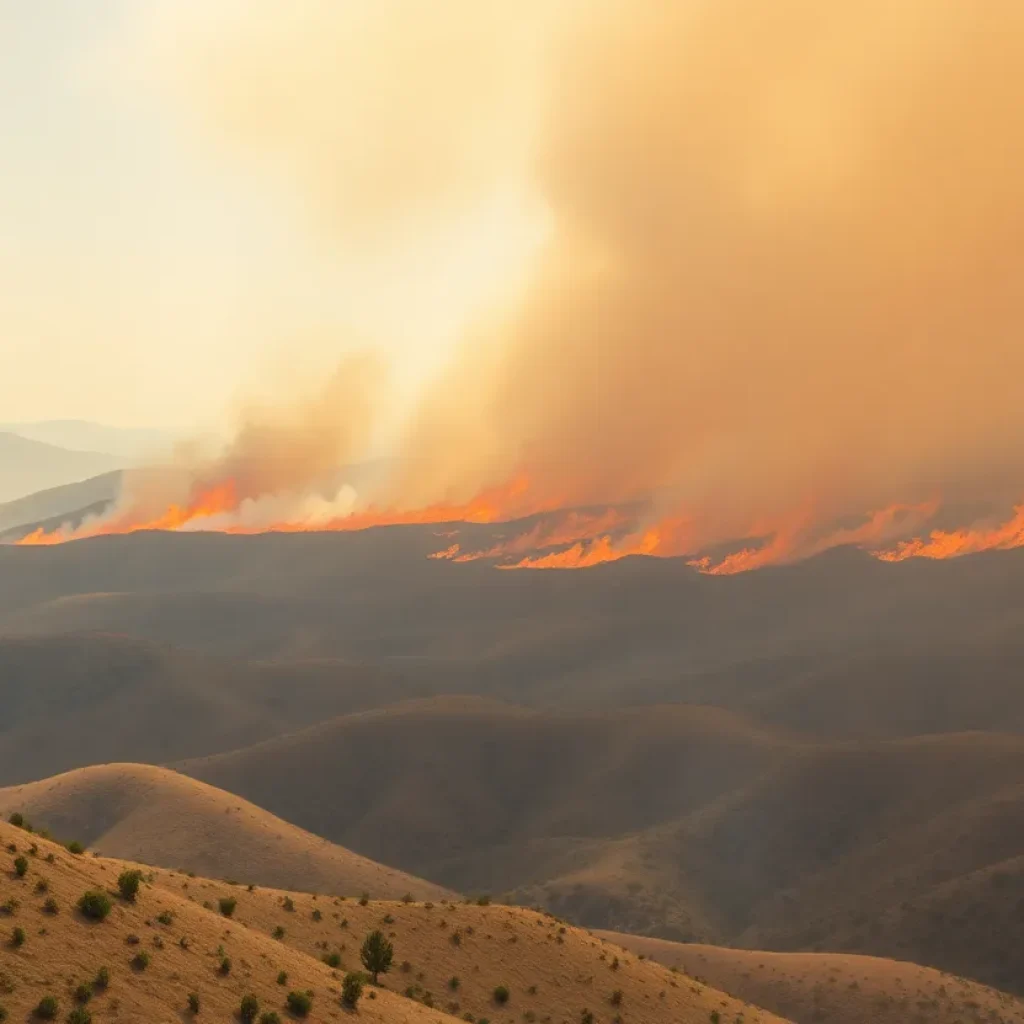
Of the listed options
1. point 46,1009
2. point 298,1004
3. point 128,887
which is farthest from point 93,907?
point 298,1004

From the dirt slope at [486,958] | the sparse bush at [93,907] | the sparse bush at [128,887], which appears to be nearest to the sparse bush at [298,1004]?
the sparse bush at [93,907]

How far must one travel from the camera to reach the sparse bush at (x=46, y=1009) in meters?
29.9

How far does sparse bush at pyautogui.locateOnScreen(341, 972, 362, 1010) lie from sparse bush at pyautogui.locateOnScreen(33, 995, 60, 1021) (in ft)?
37.8

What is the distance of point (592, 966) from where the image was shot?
5766 cm

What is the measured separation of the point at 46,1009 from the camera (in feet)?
98.2

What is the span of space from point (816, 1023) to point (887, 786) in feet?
260

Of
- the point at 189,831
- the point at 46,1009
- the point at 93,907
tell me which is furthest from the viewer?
the point at 189,831

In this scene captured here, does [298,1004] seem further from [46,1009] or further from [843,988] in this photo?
[843,988]

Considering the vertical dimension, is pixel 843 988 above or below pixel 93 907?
above

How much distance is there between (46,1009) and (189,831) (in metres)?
88.2

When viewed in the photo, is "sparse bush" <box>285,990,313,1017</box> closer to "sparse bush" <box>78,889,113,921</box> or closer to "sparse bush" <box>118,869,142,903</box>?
"sparse bush" <box>78,889,113,921</box>

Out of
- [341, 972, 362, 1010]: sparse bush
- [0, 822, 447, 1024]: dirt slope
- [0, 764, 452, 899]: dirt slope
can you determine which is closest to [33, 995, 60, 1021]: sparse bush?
[0, 822, 447, 1024]: dirt slope

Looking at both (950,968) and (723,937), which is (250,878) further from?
(950,968)

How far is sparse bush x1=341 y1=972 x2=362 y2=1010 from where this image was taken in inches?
1556
